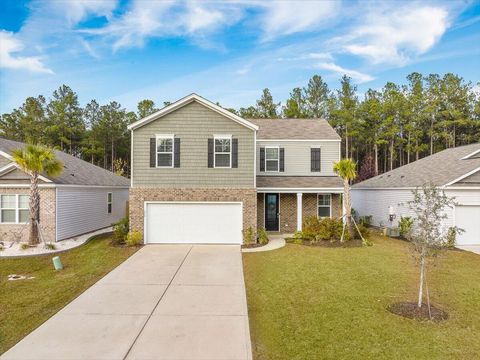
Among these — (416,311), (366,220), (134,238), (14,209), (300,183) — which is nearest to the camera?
(416,311)

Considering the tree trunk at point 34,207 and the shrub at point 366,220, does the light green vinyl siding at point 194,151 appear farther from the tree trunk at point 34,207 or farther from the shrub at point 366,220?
the shrub at point 366,220

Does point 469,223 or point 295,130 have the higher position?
point 295,130

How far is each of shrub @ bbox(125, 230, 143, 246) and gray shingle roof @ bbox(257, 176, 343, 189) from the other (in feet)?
21.8

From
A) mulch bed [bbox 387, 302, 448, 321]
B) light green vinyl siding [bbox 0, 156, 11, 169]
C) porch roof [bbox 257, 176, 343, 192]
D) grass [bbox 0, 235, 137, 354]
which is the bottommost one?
grass [bbox 0, 235, 137, 354]

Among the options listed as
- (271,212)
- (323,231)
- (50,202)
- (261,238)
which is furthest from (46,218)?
(323,231)

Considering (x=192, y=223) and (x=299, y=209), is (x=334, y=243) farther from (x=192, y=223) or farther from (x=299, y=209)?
(x=192, y=223)

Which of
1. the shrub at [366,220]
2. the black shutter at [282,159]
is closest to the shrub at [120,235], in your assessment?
the black shutter at [282,159]

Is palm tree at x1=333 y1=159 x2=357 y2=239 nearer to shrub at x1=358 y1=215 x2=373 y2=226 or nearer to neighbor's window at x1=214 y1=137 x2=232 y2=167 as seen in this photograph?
neighbor's window at x1=214 y1=137 x2=232 y2=167

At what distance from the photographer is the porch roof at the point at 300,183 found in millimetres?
17328

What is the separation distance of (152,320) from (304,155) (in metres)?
14.4

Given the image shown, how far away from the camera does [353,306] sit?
7.79 meters

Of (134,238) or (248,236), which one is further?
(248,236)

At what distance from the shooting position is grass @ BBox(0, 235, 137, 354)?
6.95 meters

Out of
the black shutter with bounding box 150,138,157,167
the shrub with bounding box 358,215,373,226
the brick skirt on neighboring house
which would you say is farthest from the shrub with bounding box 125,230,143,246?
the shrub with bounding box 358,215,373,226
